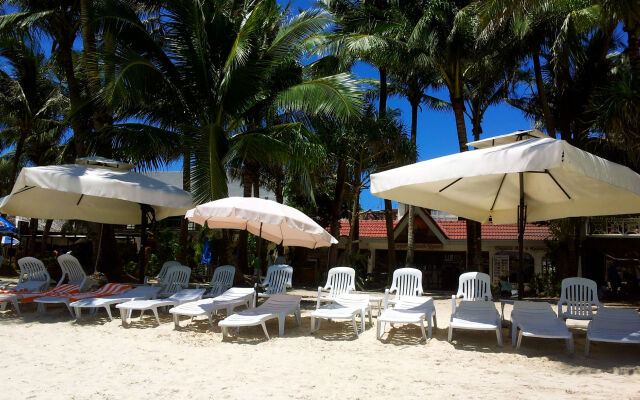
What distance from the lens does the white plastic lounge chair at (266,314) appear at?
7125 mm

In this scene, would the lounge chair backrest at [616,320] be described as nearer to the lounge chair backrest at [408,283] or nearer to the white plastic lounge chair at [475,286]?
the white plastic lounge chair at [475,286]

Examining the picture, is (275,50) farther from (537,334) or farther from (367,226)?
(367,226)

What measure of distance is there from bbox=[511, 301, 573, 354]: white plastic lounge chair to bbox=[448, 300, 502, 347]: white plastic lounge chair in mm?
251

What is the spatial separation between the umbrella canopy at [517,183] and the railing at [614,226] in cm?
1109

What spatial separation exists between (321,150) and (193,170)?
10.3ft

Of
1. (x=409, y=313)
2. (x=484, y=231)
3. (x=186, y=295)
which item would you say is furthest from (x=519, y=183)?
(x=484, y=231)

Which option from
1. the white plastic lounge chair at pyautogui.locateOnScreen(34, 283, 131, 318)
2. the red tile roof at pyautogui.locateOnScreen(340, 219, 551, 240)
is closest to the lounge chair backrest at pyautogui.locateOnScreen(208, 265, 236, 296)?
the white plastic lounge chair at pyautogui.locateOnScreen(34, 283, 131, 318)

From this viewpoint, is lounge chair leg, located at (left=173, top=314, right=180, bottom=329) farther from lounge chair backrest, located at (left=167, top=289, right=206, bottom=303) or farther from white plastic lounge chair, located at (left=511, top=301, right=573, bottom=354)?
white plastic lounge chair, located at (left=511, top=301, right=573, bottom=354)

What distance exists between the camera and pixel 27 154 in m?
25.9

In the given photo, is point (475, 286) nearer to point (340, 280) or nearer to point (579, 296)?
point (579, 296)

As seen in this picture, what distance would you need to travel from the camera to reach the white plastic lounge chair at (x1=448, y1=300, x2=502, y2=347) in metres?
6.62

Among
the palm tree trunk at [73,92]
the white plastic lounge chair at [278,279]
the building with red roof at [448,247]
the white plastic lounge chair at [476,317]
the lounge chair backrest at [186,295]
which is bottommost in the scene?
the lounge chair backrest at [186,295]

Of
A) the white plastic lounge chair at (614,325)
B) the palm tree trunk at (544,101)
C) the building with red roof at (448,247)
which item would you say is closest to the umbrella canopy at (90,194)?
the white plastic lounge chair at (614,325)

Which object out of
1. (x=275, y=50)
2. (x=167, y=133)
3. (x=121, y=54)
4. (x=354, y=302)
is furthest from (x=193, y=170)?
(x=354, y=302)
